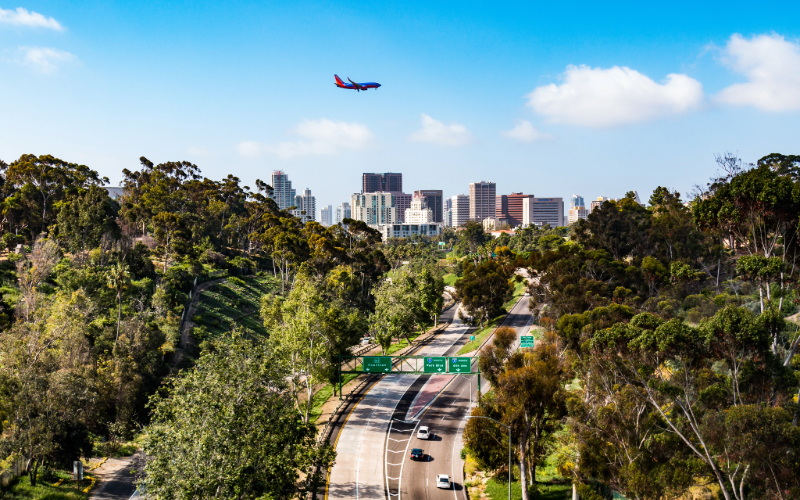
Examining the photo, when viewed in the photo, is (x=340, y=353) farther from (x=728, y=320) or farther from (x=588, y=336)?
(x=728, y=320)

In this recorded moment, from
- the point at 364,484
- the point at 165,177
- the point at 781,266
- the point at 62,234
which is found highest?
the point at 165,177

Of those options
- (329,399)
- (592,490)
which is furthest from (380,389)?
(592,490)

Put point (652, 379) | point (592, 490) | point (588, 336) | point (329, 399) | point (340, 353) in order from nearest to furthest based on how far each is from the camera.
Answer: point (652, 379) < point (592, 490) < point (588, 336) < point (340, 353) < point (329, 399)

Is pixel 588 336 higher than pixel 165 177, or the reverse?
pixel 165 177

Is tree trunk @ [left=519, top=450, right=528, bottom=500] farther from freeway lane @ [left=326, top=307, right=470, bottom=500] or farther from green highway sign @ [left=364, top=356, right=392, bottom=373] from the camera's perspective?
green highway sign @ [left=364, top=356, right=392, bottom=373]

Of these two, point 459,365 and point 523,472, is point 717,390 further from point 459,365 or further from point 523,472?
point 459,365

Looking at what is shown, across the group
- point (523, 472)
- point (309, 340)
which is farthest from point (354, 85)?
point (523, 472)

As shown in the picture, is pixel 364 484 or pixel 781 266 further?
pixel 364 484
